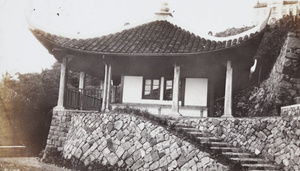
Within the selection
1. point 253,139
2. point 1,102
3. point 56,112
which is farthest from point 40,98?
point 253,139

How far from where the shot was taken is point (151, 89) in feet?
63.8

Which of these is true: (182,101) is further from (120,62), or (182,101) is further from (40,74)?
(40,74)

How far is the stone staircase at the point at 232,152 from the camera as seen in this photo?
1201 centimetres

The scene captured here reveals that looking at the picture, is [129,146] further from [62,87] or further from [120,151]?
[62,87]

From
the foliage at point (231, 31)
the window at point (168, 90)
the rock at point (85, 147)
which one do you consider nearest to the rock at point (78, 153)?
the rock at point (85, 147)

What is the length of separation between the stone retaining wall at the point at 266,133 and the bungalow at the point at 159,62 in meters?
1.38

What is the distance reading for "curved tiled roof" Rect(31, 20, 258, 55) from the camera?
1644 cm

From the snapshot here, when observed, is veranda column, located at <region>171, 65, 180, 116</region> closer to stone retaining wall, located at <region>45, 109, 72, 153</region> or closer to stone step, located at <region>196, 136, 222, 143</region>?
stone step, located at <region>196, 136, 222, 143</region>

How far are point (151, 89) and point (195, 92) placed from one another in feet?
7.86

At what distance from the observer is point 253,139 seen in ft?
44.6

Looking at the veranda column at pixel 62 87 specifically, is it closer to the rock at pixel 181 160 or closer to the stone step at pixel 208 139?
the stone step at pixel 208 139

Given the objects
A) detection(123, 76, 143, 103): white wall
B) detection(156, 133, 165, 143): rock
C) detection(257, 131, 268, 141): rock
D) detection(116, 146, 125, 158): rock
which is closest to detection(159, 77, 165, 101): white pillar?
detection(123, 76, 143, 103): white wall

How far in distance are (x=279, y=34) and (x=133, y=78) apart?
10201mm

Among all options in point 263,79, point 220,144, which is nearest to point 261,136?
point 220,144
